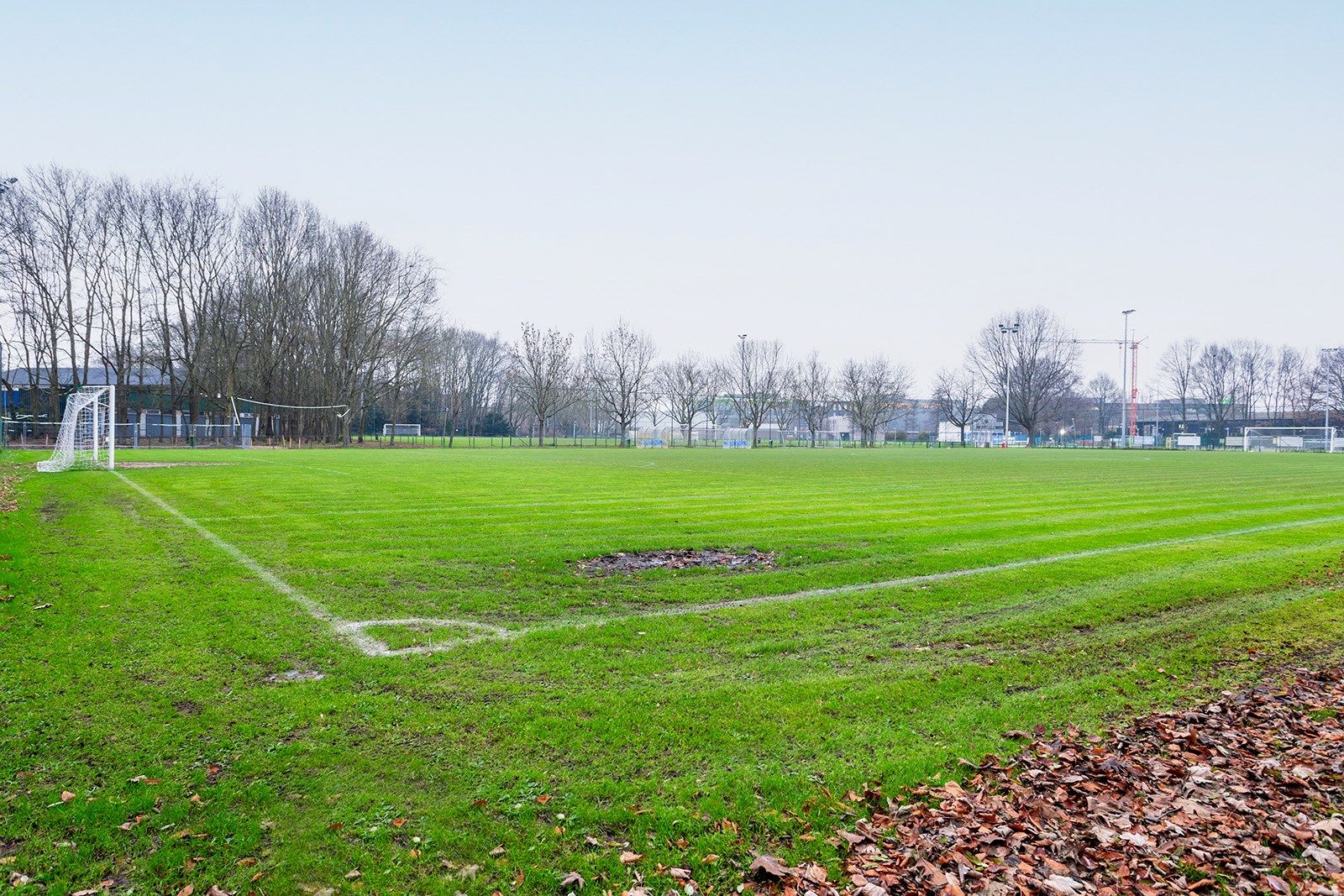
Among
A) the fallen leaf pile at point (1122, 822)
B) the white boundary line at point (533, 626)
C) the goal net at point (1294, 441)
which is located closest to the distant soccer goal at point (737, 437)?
the goal net at point (1294, 441)

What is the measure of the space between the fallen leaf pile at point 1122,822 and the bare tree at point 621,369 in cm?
7377

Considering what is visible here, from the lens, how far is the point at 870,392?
91438 millimetres

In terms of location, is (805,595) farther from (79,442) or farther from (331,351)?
(331,351)

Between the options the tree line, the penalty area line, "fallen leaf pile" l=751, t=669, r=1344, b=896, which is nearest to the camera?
"fallen leaf pile" l=751, t=669, r=1344, b=896

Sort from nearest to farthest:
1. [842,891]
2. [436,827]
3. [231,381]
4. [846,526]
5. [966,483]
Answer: [842,891], [436,827], [846,526], [966,483], [231,381]

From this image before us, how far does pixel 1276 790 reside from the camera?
142 inches

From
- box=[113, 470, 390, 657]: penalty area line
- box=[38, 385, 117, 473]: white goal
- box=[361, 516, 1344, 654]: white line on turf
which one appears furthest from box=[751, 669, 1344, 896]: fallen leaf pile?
box=[38, 385, 117, 473]: white goal

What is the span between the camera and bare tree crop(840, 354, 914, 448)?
296 ft

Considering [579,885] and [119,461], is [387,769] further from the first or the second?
[119,461]

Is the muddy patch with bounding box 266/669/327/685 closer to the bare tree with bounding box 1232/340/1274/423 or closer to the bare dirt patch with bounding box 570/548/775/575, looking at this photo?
the bare dirt patch with bounding box 570/548/775/575

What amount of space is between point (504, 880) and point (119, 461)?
114 feet

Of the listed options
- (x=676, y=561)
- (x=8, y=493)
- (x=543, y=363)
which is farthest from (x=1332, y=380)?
(x=8, y=493)

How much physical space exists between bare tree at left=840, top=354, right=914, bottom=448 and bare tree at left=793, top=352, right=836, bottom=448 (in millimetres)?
2015

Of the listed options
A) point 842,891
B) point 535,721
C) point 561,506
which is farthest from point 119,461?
point 842,891
